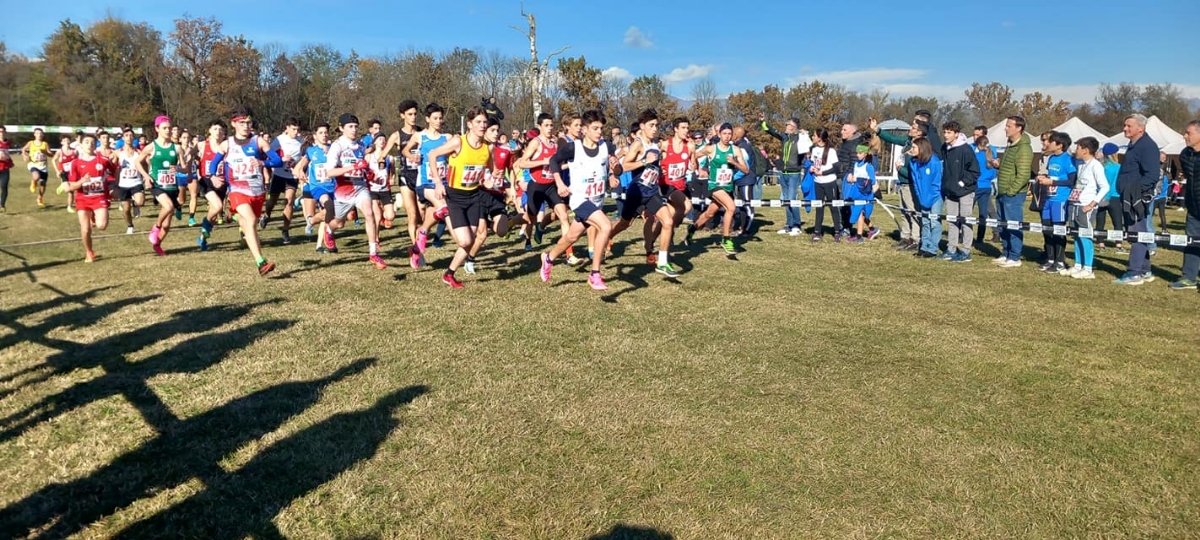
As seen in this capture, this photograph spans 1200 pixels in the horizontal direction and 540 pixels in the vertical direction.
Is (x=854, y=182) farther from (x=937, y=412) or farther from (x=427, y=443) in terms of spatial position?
(x=427, y=443)

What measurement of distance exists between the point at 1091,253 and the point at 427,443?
385 inches

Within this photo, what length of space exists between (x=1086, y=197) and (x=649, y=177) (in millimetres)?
5923

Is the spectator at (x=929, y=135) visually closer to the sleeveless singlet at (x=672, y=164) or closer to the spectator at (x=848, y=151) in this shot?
the spectator at (x=848, y=151)

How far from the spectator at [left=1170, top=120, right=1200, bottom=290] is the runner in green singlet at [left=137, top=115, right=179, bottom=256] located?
14.2 metres

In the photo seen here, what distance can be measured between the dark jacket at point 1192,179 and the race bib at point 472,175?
880 cm

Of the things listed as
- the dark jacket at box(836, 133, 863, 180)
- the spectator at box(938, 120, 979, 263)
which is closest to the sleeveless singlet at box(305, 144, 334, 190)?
the dark jacket at box(836, 133, 863, 180)

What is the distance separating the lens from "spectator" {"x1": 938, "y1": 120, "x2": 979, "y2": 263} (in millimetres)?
10789

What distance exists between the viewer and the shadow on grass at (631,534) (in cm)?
321

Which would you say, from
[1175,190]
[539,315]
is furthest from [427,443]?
[1175,190]

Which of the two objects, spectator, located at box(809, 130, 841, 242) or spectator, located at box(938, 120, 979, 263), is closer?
spectator, located at box(938, 120, 979, 263)

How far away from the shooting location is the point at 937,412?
472cm

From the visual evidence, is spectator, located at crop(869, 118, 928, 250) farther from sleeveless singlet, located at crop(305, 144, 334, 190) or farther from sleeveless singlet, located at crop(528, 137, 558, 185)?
sleeveless singlet, located at crop(305, 144, 334, 190)

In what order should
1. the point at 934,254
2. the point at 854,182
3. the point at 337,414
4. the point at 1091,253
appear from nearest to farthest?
the point at 337,414 → the point at 1091,253 → the point at 934,254 → the point at 854,182

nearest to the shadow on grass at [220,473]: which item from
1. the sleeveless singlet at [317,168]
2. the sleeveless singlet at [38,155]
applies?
the sleeveless singlet at [317,168]
